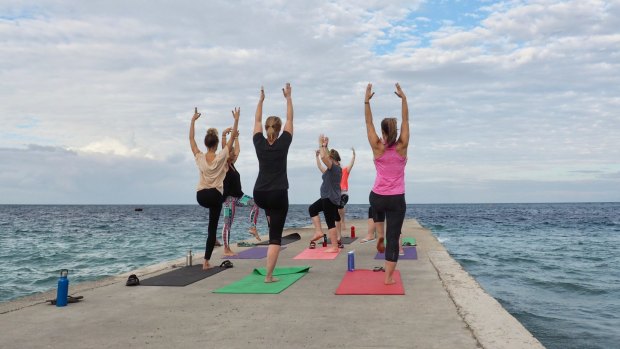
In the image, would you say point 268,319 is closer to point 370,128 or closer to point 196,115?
point 370,128

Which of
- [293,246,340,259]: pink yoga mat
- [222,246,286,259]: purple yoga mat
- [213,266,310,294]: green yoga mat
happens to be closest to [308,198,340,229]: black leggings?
[293,246,340,259]: pink yoga mat

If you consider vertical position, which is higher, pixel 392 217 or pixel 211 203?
pixel 211 203

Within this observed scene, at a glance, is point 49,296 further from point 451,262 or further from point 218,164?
point 451,262

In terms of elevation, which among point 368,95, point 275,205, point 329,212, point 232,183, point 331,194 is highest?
point 368,95

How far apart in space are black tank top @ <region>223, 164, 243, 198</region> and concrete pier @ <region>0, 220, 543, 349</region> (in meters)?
3.58

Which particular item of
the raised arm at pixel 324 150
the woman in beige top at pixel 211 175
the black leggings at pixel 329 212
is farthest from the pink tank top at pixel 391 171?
the black leggings at pixel 329 212

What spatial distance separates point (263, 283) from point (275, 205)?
43.2 inches

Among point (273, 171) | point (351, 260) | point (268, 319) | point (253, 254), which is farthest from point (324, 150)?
point (268, 319)

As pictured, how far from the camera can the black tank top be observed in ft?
33.3

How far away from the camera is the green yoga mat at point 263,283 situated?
5992mm

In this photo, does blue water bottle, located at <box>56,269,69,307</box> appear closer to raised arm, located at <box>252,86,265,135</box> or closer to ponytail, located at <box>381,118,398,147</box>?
raised arm, located at <box>252,86,265,135</box>

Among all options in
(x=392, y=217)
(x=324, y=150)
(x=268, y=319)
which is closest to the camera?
(x=268, y=319)

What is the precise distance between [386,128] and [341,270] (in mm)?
2719

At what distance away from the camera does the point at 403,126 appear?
20.3 ft
